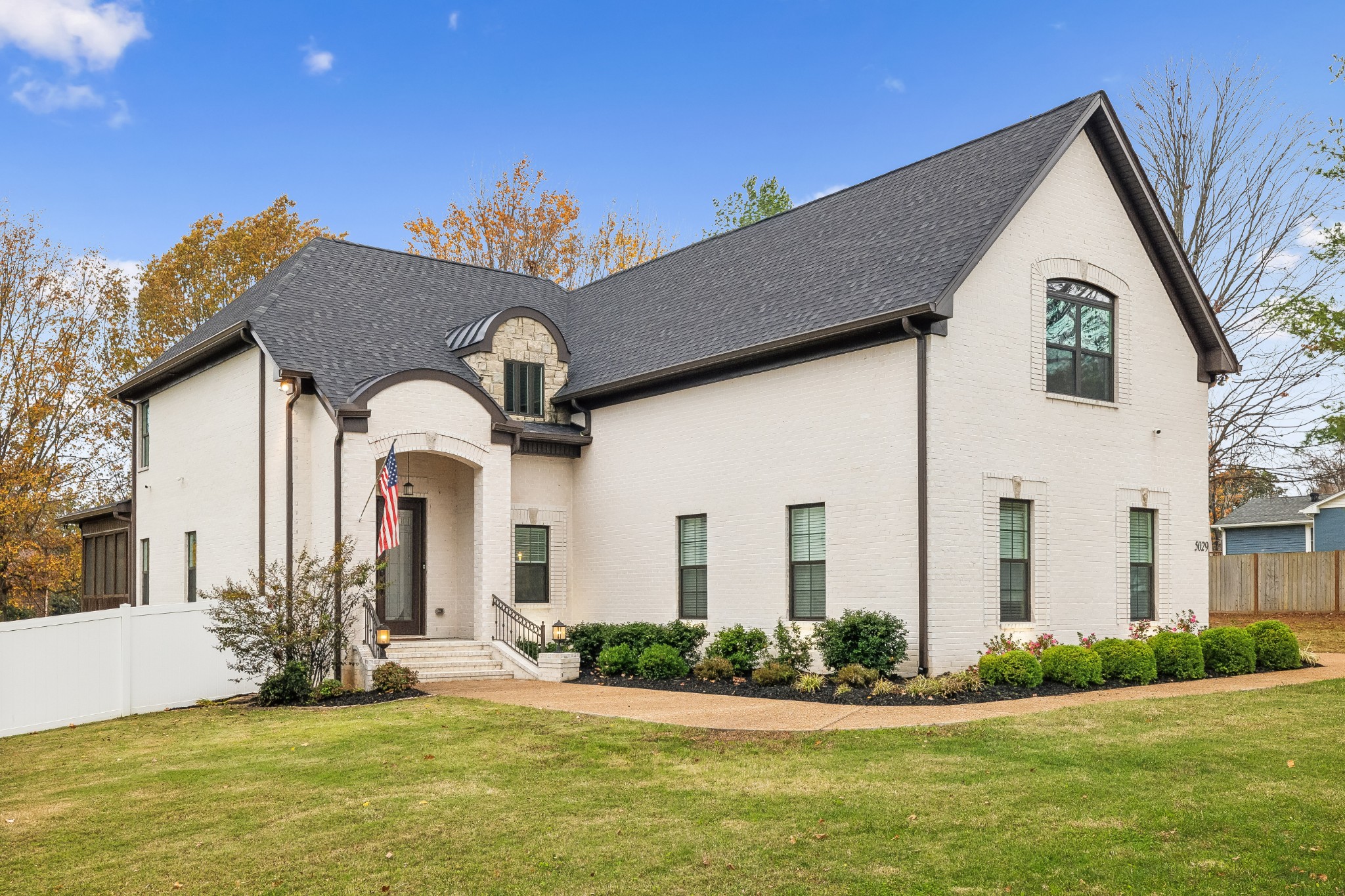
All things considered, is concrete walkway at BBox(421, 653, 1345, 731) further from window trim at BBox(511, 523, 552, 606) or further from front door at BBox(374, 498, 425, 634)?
window trim at BBox(511, 523, 552, 606)

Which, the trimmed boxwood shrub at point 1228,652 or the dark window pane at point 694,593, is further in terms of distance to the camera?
the dark window pane at point 694,593

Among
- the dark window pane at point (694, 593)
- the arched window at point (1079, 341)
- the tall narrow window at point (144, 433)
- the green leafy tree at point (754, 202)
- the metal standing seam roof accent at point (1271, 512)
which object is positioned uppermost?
the green leafy tree at point (754, 202)

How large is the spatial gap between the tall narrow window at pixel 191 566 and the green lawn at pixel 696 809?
9762 mm

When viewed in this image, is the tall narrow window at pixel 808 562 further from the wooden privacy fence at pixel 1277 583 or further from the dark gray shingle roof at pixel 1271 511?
the dark gray shingle roof at pixel 1271 511

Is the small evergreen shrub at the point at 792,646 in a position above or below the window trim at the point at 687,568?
below

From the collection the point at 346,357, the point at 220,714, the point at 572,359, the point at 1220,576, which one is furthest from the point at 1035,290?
the point at 1220,576

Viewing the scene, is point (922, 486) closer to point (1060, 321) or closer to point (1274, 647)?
point (1060, 321)

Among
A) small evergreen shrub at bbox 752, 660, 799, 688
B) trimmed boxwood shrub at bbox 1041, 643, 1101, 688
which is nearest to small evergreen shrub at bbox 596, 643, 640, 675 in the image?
small evergreen shrub at bbox 752, 660, 799, 688

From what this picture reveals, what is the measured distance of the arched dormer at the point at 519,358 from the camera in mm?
21516

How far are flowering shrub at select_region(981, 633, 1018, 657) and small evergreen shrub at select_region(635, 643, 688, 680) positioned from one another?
183 inches

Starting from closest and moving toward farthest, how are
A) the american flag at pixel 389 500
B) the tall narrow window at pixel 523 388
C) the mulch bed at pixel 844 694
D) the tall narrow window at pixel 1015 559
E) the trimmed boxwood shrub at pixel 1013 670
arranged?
the mulch bed at pixel 844 694
the trimmed boxwood shrub at pixel 1013 670
the tall narrow window at pixel 1015 559
the american flag at pixel 389 500
the tall narrow window at pixel 523 388

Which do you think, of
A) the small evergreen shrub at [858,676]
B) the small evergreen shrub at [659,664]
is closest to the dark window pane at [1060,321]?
the small evergreen shrub at [858,676]

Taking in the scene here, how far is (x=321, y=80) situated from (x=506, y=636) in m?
16.6

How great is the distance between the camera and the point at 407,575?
20.4 metres
